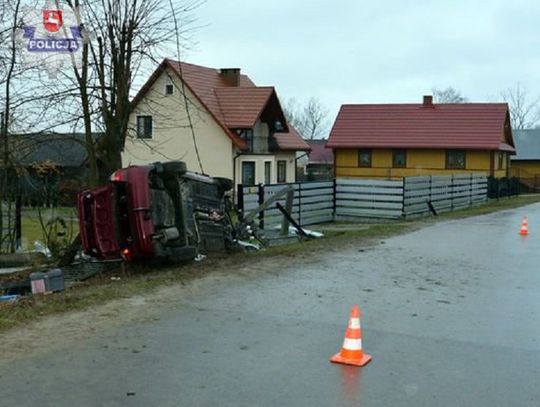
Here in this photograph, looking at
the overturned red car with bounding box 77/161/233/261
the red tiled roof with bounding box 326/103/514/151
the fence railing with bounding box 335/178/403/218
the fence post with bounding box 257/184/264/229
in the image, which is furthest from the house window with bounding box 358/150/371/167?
the overturned red car with bounding box 77/161/233/261

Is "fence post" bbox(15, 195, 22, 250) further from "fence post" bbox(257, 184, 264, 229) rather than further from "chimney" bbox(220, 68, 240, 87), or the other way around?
"chimney" bbox(220, 68, 240, 87)

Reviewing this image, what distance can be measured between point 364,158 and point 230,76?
11.2 m

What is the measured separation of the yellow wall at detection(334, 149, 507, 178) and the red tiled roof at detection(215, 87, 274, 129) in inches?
400

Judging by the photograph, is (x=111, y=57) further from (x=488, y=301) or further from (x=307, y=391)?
(x=307, y=391)

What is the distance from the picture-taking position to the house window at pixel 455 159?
145 ft

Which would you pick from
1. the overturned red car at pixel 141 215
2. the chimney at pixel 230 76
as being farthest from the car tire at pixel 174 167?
the chimney at pixel 230 76

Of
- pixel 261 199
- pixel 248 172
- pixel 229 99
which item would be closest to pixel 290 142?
pixel 248 172

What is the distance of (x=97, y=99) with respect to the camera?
11.6m

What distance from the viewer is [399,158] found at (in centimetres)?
4600

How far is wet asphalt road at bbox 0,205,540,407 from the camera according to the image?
4.71m

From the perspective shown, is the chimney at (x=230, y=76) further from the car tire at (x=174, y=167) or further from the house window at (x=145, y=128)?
the car tire at (x=174, y=167)

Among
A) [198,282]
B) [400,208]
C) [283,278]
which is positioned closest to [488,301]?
[283,278]

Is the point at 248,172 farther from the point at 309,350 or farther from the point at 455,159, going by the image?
the point at 309,350

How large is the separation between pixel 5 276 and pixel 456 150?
37617 mm
